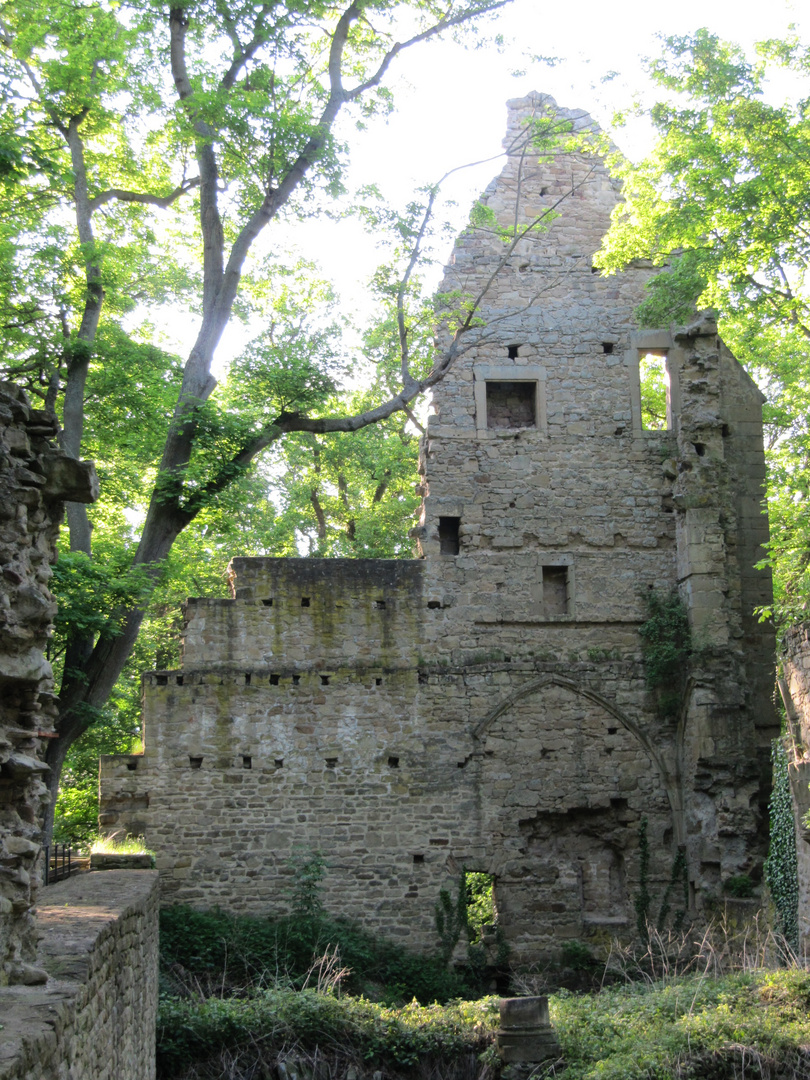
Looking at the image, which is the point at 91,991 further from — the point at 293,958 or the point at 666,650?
the point at 666,650

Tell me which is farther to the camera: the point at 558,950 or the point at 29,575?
the point at 558,950

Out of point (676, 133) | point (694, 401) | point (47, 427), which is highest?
point (676, 133)

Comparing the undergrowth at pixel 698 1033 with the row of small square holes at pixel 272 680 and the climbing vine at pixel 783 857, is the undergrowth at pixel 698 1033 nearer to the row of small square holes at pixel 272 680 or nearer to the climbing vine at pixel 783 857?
the climbing vine at pixel 783 857

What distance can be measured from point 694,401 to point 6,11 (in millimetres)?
9732

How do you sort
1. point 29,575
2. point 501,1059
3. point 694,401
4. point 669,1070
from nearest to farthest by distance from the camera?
1. point 29,575
2. point 669,1070
3. point 501,1059
4. point 694,401

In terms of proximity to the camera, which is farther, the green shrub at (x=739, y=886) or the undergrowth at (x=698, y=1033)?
the green shrub at (x=739, y=886)

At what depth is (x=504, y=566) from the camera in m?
13.6

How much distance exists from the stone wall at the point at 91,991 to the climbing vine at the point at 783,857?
6.60m

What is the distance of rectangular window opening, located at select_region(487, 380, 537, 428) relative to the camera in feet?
47.3

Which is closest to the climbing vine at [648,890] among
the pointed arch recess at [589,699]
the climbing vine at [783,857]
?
the pointed arch recess at [589,699]

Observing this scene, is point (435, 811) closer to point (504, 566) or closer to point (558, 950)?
point (558, 950)

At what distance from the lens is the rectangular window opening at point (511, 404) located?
14430 millimetres

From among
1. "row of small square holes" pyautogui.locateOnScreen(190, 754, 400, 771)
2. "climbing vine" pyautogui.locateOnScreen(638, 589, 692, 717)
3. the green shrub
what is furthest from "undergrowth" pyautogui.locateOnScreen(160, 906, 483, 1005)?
"climbing vine" pyautogui.locateOnScreen(638, 589, 692, 717)

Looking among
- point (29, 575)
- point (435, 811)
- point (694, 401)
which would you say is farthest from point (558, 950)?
point (29, 575)
